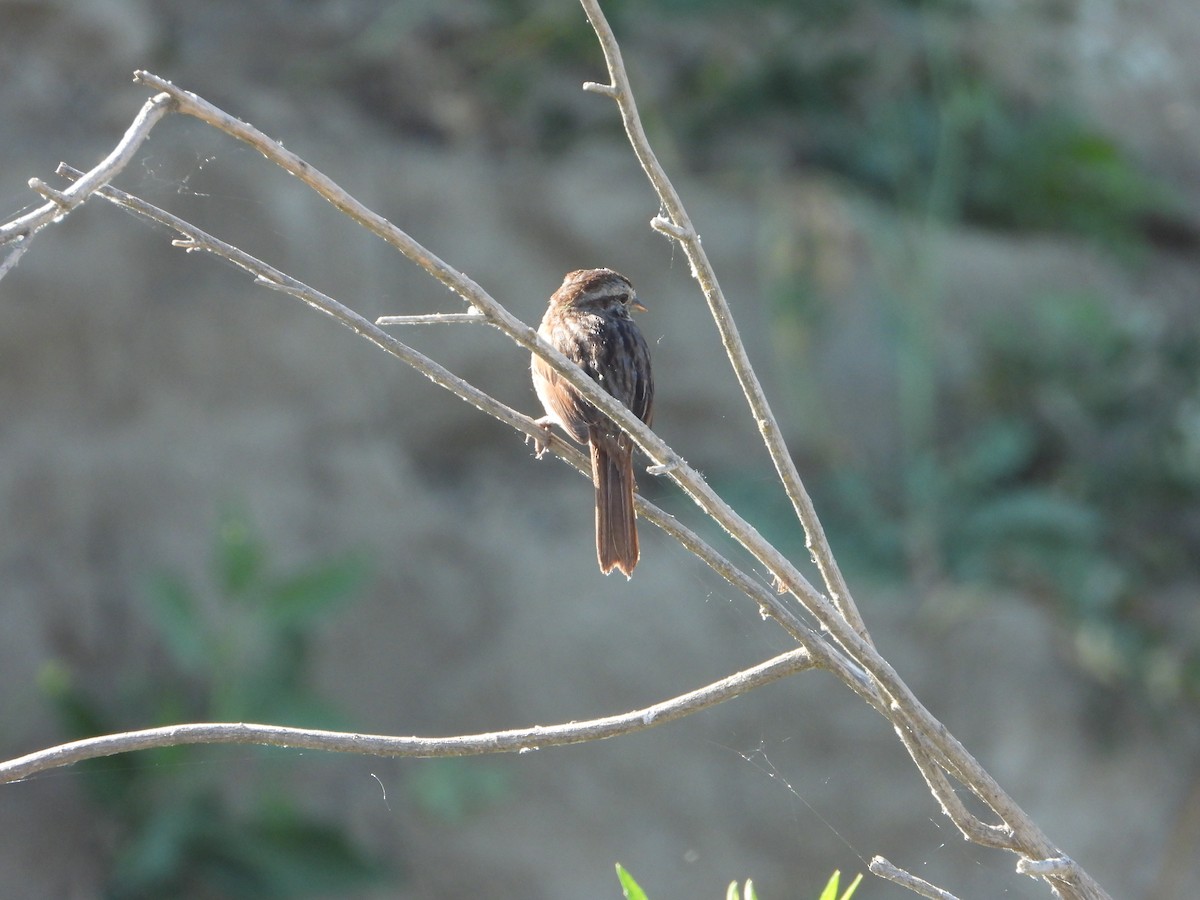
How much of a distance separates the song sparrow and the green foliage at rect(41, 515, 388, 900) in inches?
95.9

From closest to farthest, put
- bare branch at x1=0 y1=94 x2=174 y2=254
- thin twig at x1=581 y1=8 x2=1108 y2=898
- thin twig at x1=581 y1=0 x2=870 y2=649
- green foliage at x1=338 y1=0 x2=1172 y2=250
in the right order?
bare branch at x1=0 y1=94 x2=174 y2=254 < thin twig at x1=581 y1=8 x2=1108 y2=898 < thin twig at x1=581 y1=0 x2=870 y2=649 < green foliage at x1=338 y1=0 x2=1172 y2=250

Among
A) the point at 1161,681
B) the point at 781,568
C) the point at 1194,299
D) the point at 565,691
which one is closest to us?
the point at 781,568

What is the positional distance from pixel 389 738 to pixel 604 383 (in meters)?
2.40

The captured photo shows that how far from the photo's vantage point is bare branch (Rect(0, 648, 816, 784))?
1.95 meters

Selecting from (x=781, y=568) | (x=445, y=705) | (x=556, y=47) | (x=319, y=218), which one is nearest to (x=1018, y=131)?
(x=556, y=47)

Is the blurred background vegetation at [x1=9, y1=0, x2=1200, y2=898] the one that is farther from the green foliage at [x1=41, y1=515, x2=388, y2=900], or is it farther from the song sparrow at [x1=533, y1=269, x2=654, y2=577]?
the song sparrow at [x1=533, y1=269, x2=654, y2=577]

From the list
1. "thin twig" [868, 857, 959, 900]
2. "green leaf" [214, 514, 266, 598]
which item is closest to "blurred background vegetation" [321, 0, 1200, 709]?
"green leaf" [214, 514, 266, 598]

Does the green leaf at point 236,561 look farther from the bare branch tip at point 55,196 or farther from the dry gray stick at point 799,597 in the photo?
the bare branch tip at point 55,196

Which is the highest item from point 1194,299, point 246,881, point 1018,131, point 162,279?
point 1018,131

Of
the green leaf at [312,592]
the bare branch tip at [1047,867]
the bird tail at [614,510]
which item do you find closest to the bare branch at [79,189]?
the bare branch tip at [1047,867]

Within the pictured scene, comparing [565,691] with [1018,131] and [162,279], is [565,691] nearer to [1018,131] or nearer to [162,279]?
A: [162,279]

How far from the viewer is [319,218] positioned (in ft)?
26.5

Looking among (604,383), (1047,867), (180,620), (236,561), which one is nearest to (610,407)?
(1047,867)

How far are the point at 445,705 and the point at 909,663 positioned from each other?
2.54 metres
